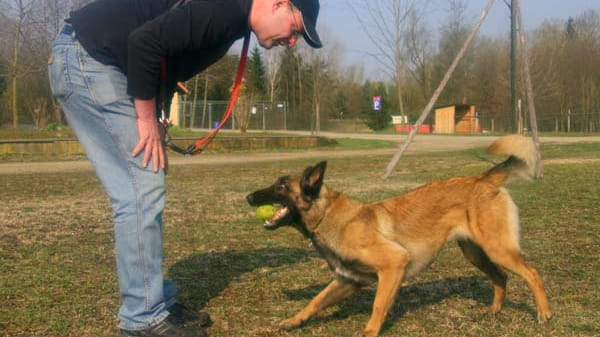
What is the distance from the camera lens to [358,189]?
1147cm

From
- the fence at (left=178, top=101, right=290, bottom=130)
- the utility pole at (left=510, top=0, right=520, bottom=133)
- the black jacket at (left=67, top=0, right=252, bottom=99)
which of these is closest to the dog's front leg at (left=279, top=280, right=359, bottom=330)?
the black jacket at (left=67, top=0, right=252, bottom=99)

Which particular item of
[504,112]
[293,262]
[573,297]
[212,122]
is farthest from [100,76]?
[504,112]

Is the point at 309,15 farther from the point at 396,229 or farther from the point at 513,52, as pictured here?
the point at 513,52

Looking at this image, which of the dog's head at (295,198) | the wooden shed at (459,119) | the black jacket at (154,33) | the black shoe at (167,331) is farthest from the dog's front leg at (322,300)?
the wooden shed at (459,119)

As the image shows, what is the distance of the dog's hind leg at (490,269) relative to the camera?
4.46 metres

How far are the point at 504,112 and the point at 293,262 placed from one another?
59120 millimetres

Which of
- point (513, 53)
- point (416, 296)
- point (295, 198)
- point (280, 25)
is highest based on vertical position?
point (513, 53)

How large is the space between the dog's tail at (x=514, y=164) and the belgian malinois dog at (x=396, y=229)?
0.05 metres

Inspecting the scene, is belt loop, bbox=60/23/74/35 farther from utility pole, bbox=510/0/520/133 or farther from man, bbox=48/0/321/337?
utility pole, bbox=510/0/520/133

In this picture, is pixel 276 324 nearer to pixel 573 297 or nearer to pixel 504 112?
pixel 573 297

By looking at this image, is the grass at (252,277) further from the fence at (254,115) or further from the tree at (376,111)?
the tree at (376,111)

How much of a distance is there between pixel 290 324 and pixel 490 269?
1.64m

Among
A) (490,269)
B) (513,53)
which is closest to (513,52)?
(513,53)

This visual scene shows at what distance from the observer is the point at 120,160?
3.39 metres
